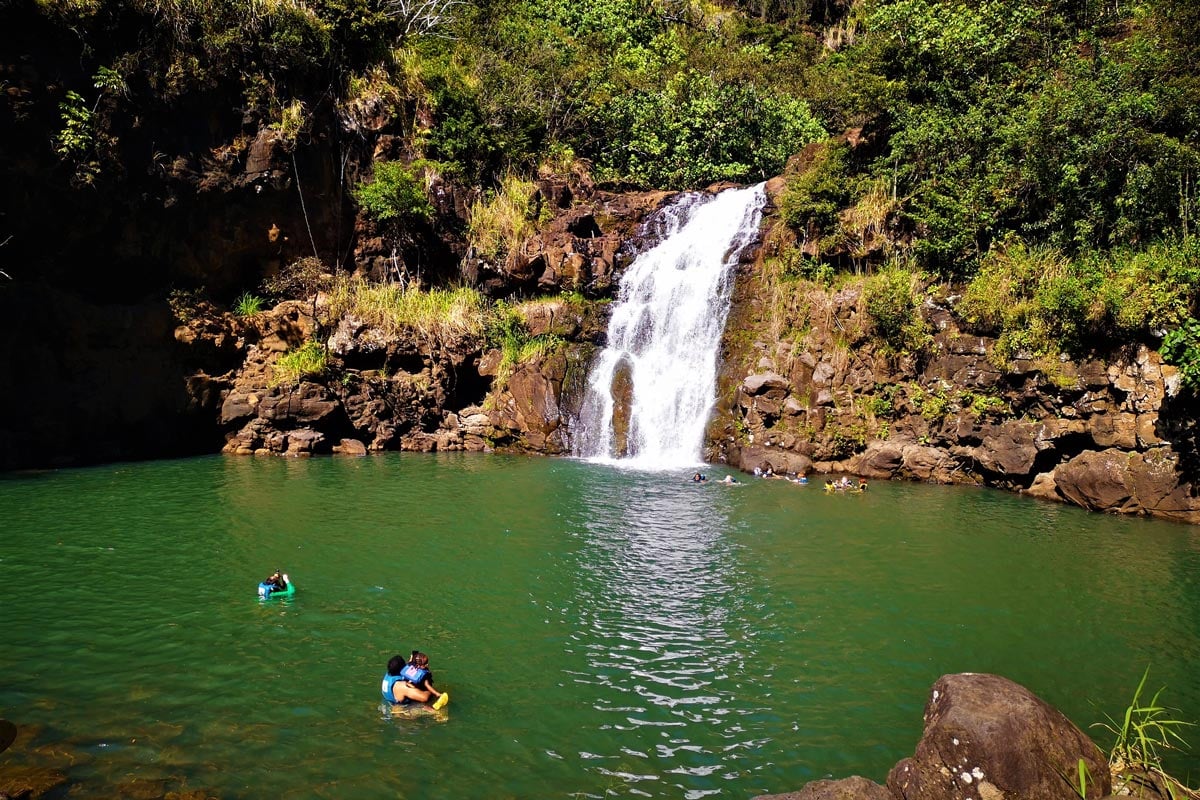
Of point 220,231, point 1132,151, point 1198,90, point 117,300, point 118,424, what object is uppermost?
point 1198,90

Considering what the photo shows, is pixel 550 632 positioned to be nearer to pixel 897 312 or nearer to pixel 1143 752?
pixel 1143 752

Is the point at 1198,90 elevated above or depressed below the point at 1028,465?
above

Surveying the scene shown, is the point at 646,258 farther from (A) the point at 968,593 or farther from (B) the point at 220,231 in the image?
(A) the point at 968,593

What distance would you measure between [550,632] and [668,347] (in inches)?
608

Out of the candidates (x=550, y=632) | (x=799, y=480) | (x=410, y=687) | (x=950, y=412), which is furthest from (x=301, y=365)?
(x=950, y=412)

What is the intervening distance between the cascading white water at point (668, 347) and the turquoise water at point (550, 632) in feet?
21.3

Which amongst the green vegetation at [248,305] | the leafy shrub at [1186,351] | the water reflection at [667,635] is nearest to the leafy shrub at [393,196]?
the green vegetation at [248,305]

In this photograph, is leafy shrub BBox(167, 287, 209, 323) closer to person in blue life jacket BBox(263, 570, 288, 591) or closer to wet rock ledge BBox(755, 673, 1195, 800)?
person in blue life jacket BBox(263, 570, 288, 591)

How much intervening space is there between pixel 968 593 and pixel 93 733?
10437mm

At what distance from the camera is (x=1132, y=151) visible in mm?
17469

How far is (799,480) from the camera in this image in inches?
713

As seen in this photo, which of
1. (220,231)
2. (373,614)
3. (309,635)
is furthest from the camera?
(220,231)

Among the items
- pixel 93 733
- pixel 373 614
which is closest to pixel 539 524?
pixel 373 614

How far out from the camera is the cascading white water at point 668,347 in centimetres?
2205
